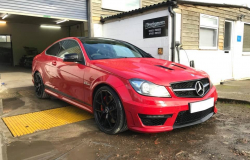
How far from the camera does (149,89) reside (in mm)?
2723

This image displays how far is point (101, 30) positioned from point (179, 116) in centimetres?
755

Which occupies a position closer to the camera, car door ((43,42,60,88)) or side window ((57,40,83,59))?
side window ((57,40,83,59))

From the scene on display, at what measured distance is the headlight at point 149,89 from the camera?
8.89 ft

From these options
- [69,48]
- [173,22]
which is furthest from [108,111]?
[173,22]

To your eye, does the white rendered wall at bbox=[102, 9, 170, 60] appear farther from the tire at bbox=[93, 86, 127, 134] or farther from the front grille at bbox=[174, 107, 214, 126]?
the tire at bbox=[93, 86, 127, 134]

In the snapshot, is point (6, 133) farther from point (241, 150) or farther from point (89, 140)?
point (241, 150)

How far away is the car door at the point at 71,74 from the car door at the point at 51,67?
5.8 inches

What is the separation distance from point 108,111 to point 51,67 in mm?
2031

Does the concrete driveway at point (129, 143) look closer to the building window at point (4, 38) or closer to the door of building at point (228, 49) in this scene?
the door of building at point (228, 49)

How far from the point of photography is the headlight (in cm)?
271

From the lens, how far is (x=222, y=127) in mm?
3439

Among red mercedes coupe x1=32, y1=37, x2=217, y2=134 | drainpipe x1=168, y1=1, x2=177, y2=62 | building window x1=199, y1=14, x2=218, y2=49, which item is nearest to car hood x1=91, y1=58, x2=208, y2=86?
red mercedes coupe x1=32, y1=37, x2=217, y2=134

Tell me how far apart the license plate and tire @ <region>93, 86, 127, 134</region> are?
918mm

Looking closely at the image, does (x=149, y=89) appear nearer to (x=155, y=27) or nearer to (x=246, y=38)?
(x=155, y=27)
